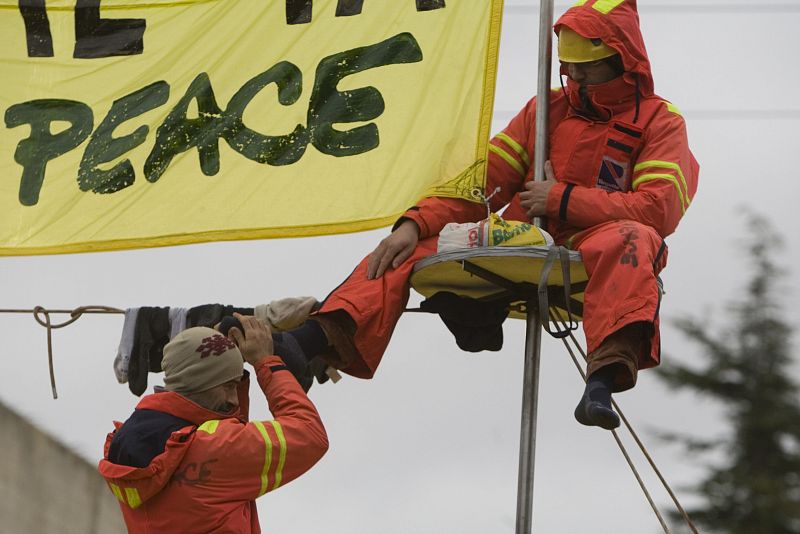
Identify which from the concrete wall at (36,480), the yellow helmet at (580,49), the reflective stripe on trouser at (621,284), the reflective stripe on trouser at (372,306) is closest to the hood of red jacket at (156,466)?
the reflective stripe on trouser at (372,306)

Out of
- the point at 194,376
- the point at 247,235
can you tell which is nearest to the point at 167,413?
the point at 194,376

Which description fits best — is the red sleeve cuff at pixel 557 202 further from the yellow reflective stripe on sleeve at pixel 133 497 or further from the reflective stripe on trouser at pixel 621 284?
the yellow reflective stripe on sleeve at pixel 133 497

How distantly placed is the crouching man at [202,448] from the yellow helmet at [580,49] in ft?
5.96

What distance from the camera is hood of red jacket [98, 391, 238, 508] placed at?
22.0 ft

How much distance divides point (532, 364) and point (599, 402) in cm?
81

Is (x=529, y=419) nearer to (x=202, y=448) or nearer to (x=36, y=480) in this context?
(x=202, y=448)

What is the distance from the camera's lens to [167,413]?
270 inches

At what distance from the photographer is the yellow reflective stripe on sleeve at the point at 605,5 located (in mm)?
7965

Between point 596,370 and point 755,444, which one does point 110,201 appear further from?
point 755,444

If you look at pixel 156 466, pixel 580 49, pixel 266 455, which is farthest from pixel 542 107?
pixel 156 466

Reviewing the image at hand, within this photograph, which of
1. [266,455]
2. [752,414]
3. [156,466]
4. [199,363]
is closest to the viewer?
[156,466]

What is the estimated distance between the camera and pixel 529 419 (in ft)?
26.1

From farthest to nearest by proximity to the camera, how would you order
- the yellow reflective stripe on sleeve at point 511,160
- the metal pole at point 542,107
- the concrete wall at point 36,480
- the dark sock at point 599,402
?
the concrete wall at point 36,480 < the yellow reflective stripe on sleeve at point 511,160 < the metal pole at point 542,107 < the dark sock at point 599,402

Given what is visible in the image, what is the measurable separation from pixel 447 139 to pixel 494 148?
0.19 meters
